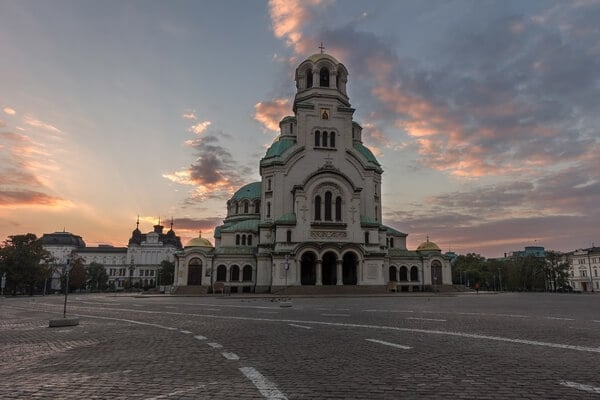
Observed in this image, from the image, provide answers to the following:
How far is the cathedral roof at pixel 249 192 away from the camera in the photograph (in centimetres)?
8031

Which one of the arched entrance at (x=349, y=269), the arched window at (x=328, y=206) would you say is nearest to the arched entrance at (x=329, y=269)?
the arched entrance at (x=349, y=269)

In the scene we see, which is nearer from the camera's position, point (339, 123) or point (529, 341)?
point (529, 341)

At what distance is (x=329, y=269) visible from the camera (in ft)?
212

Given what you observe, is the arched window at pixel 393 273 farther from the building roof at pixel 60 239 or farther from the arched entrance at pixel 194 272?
the building roof at pixel 60 239

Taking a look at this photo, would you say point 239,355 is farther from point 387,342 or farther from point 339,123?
point 339,123

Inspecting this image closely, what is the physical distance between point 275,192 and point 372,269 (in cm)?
1791

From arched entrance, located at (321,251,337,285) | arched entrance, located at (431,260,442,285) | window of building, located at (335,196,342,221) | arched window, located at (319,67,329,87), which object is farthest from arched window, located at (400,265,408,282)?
arched window, located at (319,67,329,87)

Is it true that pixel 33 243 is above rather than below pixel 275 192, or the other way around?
below

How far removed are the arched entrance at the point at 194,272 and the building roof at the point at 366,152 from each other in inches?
1236

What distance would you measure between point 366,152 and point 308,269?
23.3 m

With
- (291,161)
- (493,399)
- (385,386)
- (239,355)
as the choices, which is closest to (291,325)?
(239,355)

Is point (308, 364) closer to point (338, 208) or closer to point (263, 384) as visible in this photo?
point (263, 384)

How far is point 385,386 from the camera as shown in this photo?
21.9 ft

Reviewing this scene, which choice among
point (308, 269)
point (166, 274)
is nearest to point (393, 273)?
point (308, 269)
